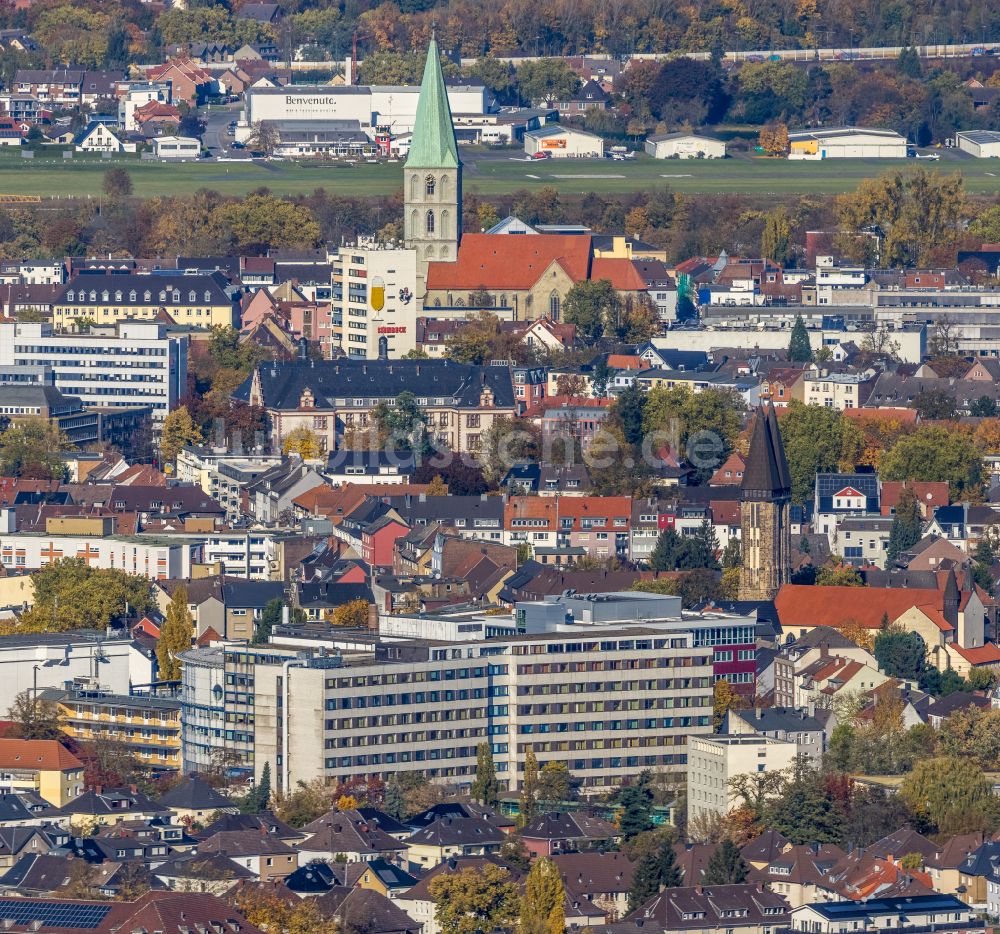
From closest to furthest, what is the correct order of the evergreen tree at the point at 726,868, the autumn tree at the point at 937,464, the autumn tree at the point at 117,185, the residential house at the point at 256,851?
the residential house at the point at 256,851
the evergreen tree at the point at 726,868
the autumn tree at the point at 937,464
the autumn tree at the point at 117,185

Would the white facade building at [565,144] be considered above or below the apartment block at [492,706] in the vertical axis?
above

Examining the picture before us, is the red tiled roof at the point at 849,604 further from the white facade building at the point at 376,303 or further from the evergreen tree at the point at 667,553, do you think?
the white facade building at the point at 376,303

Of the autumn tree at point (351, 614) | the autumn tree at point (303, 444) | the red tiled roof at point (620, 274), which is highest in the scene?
the red tiled roof at point (620, 274)

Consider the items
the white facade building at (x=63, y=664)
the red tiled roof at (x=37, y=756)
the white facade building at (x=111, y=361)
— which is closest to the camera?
the red tiled roof at (x=37, y=756)

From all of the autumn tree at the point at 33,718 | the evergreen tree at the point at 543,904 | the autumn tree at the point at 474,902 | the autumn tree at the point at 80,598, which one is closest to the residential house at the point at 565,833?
the autumn tree at the point at 474,902

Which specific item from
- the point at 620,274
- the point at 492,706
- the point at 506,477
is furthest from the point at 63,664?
the point at 620,274

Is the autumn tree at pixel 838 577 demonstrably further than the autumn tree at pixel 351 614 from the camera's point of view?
Yes

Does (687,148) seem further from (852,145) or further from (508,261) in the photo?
(508,261)

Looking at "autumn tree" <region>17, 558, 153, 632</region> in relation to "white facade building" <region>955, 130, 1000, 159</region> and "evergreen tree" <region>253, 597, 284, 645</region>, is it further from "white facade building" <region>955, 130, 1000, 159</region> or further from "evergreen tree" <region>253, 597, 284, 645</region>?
"white facade building" <region>955, 130, 1000, 159</region>
